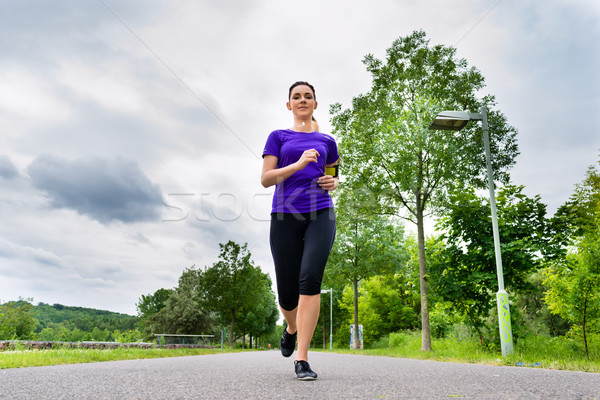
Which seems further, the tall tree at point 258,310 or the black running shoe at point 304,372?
the tall tree at point 258,310

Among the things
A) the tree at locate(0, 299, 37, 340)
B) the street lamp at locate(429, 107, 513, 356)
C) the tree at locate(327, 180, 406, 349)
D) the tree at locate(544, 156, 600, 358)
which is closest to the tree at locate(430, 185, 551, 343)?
the tree at locate(544, 156, 600, 358)

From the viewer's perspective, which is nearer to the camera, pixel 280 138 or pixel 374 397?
pixel 374 397

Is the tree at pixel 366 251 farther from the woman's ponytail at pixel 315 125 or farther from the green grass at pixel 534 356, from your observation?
the woman's ponytail at pixel 315 125

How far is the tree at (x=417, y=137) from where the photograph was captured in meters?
14.7

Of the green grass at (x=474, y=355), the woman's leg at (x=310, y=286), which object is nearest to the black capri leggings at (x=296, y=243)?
the woman's leg at (x=310, y=286)

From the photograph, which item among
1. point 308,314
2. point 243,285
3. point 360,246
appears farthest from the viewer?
point 243,285

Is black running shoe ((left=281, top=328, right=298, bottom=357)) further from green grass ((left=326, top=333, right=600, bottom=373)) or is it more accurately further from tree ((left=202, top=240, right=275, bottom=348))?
tree ((left=202, top=240, right=275, bottom=348))

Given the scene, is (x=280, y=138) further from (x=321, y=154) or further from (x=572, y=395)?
(x=572, y=395)

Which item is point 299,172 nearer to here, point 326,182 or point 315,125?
point 326,182

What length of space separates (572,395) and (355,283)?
2229 cm

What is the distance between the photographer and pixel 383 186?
15.9 m

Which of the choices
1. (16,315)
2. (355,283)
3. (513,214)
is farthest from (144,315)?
(513,214)

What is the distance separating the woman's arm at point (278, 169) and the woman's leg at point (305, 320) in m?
1.08

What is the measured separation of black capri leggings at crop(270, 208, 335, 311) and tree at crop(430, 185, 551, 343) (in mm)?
8121
